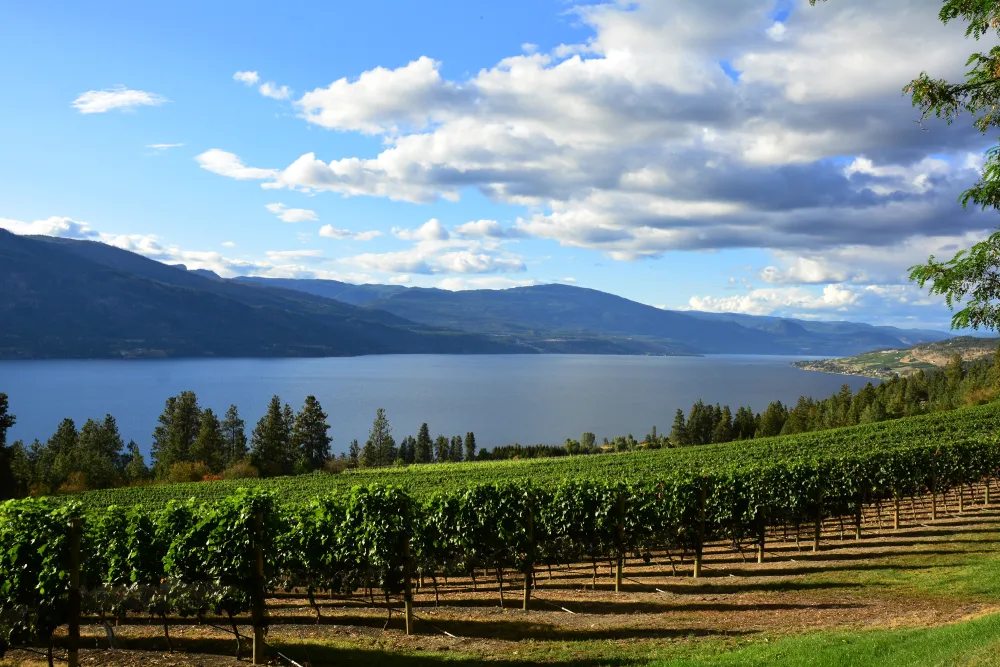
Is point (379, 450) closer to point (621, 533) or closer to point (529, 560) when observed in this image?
point (621, 533)

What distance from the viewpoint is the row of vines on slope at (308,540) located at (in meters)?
9.93

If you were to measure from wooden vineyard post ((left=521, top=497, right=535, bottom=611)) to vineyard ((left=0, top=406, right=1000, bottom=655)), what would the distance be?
44mm

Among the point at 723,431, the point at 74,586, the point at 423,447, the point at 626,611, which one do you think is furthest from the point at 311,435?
the point at 74,586

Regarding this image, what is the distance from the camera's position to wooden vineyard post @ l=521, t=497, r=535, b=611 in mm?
13922

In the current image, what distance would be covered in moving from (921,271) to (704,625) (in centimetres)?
743

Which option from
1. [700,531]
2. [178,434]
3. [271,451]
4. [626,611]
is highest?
[700,531]

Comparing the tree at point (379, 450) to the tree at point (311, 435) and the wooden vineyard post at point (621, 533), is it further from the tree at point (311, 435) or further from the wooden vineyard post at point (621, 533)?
the wooden vineyard post at point (621, 533)

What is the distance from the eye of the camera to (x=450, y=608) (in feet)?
46.5

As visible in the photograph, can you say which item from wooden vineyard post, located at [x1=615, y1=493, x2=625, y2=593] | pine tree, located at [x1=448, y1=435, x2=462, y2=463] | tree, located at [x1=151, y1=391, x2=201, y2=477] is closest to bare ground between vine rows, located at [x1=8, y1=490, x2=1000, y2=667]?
wooden vineyard post, located at [x1=615, y1=493, x2=625, y2=593]

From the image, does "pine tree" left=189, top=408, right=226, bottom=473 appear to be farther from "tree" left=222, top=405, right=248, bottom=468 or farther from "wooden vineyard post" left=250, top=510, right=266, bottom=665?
"wooden vineyard post" left=250, top=510, right=266, bottom=665

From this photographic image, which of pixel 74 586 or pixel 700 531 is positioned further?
pixel 700 531

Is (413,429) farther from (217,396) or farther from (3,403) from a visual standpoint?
(3,403)

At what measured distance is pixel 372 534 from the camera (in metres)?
12.5

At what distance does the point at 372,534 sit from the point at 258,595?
99.1 inches
